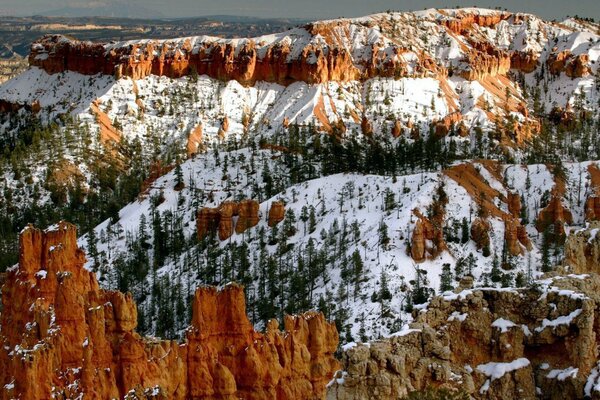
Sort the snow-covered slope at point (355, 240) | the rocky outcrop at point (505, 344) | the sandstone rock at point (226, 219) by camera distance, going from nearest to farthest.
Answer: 1. the rocky outcrop at point (505, 344)
2. the snow-covered slope at point (355, 240)
3. the sandstone rock at point (226, 219)

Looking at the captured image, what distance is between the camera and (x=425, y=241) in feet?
365

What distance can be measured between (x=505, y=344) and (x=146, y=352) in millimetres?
21400

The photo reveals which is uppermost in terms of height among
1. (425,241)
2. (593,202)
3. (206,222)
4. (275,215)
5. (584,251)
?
(584,251)

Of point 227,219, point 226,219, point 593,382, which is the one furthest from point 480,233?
point 593,382

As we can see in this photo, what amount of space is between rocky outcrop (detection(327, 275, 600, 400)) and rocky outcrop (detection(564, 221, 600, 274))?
14.7m

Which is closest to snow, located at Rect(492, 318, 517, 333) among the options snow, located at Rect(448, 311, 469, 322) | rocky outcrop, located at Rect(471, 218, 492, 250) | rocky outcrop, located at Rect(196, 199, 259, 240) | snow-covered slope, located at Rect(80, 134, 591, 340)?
snow, located at Rect(448, 311, 469, 322)

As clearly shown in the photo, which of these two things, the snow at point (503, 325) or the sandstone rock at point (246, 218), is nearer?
the snow at point (503, 325)

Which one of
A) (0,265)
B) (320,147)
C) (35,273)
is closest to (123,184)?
(320,147)

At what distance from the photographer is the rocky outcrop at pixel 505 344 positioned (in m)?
46.4

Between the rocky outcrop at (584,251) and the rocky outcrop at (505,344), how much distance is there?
48.2 ft

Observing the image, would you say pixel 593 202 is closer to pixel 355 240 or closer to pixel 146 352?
pixel 355 240

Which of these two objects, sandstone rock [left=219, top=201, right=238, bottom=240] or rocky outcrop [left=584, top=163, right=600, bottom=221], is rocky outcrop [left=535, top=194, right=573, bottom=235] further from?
sandstone rock [left=219, top=201, right=238, bottom=240]

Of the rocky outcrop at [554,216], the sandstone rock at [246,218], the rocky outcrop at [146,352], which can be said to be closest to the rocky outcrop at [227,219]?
the sandstone rock at [246,218]

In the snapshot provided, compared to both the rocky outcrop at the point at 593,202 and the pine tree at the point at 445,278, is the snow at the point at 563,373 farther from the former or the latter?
the rocky outcrop at the point at 593,202
